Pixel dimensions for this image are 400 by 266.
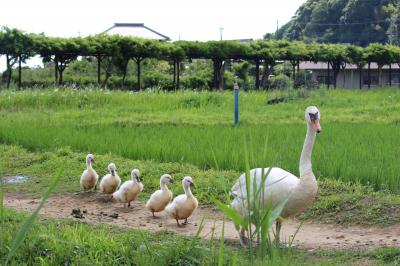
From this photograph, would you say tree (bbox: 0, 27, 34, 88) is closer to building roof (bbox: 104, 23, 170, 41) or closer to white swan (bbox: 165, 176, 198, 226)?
white swan (bbox: 165, 176, 198, 226)

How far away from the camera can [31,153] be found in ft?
36.5

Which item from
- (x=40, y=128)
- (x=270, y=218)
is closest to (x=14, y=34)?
(x=40, y=128)

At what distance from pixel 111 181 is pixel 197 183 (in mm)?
1008

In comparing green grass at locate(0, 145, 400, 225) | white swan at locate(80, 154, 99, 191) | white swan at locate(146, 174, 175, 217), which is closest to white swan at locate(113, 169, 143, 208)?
white swan at locate(146, 174, 175, 217)

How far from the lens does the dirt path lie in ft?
19.2

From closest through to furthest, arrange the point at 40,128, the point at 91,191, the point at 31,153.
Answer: the point at 91,191 → the point at 31,153 → the point at 40,128

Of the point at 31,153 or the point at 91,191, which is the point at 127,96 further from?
the point at 91,191

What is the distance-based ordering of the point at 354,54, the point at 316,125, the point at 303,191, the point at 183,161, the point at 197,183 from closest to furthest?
1. the point at 303,191
2. the point at 316,125
3. the point at 197,183
4. the point at 183,161
5. the point at 354,54

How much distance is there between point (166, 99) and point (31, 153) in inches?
382

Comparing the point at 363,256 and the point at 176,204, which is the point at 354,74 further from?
the point at 363,256

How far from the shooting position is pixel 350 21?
183 feet

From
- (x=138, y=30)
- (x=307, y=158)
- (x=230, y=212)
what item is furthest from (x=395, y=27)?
(x=230, y=212)

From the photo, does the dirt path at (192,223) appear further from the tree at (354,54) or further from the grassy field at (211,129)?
the tree at (354,54)

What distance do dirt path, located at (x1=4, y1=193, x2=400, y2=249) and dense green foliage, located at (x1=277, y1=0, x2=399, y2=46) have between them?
4727 centimetres
